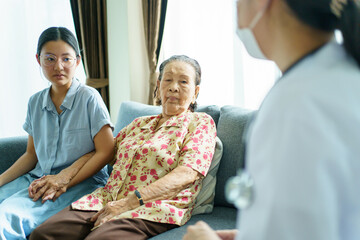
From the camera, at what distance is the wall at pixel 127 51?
126 inches

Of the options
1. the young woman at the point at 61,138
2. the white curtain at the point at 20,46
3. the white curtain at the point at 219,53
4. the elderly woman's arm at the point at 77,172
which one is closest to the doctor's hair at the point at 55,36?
the young woman at the point at 61,138

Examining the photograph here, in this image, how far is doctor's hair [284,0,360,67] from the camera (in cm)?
59

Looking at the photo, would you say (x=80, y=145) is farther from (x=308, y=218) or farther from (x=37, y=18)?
(x=37, y=18)

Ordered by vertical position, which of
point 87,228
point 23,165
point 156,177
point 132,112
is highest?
point 132,112

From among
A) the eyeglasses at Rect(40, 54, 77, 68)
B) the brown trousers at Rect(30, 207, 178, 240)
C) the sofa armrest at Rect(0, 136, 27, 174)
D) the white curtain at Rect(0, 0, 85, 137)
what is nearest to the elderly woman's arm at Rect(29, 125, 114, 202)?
the brown trousers at Rect(30, 207, 178, 240)

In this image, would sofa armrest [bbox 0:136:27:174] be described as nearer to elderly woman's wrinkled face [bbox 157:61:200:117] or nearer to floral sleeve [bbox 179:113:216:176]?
elderly woman's wrinkled face [bbox 157:61:200:117]

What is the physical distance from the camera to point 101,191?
1.85 m

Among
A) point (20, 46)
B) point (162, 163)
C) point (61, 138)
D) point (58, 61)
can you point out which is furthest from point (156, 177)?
point (20, 46)

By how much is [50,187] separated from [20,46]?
84.9 inches

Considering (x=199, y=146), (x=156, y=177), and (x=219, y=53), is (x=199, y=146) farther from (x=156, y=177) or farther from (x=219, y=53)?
(x=219, y=53)

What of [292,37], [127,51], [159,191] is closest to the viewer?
[292,37]

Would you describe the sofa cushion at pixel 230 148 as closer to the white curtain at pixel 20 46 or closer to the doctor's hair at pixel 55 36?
the doctor's hair at pixel 55 36

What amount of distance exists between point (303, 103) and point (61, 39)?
1.67 metres

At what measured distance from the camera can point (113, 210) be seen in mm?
1588
